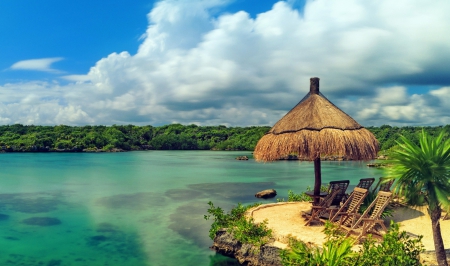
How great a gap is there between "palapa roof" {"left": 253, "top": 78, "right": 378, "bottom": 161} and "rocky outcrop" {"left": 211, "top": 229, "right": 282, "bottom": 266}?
6.63ft

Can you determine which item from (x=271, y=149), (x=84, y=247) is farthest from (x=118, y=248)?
(x=271, y=149)

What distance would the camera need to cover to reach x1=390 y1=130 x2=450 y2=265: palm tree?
15.8 feet

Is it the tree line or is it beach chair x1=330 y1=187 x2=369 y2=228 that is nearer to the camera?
beach chair x1=330 y1=187 x2=369 y2=228

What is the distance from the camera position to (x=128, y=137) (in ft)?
249

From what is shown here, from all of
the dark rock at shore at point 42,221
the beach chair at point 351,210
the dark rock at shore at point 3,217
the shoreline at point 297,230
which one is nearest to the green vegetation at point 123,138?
the dark rock at shore at point 3,217

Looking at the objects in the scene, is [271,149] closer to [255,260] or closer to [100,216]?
[255,260]

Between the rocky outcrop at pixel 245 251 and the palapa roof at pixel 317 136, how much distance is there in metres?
2.02

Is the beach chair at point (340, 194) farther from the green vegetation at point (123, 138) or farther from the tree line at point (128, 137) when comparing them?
the green vegetation at point (123, 138)

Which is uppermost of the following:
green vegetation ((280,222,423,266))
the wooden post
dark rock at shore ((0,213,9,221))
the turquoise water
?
the wooden post

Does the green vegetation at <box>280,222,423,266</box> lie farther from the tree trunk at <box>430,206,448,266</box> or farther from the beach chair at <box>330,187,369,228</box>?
the beach chair at <box>330,187,369,228</box>

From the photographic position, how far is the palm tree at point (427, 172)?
480cm

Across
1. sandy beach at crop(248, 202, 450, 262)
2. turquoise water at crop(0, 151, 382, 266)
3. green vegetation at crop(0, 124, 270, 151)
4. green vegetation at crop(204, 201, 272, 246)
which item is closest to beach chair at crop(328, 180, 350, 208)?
sandy beach at crop(248, 202, 450, 262)

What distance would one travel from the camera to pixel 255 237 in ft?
22.6

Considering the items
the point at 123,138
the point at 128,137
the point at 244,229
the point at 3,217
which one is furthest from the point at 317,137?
the point at 128,137
